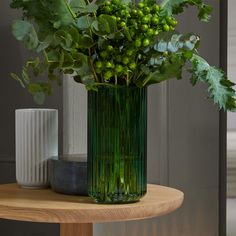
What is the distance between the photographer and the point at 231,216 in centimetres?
195

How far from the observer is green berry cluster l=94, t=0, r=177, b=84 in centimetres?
117

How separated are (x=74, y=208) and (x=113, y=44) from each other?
1.16 feet

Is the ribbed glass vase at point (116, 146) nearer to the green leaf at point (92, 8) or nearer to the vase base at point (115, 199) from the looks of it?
the vase base at point (115, 199)

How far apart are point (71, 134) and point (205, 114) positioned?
52 centimetres

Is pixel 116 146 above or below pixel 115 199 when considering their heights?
above

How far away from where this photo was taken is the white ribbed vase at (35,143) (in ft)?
4.74

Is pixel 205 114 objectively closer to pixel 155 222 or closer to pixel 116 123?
pixel 155 222

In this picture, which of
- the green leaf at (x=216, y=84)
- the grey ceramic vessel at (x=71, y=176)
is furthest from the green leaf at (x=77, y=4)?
the grey ceramic vessel at (x=71, y=176)

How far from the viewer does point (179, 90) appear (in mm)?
1955

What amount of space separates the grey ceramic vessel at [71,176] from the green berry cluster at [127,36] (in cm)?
24

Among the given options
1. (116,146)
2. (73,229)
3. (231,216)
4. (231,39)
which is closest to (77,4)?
(116,146)

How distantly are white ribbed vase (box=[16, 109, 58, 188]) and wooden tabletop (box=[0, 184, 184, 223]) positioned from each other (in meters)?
0.11

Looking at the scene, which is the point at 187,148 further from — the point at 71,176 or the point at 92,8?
the point at 92,8

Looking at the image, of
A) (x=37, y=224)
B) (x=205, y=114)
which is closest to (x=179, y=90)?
(x=205, y=114)
